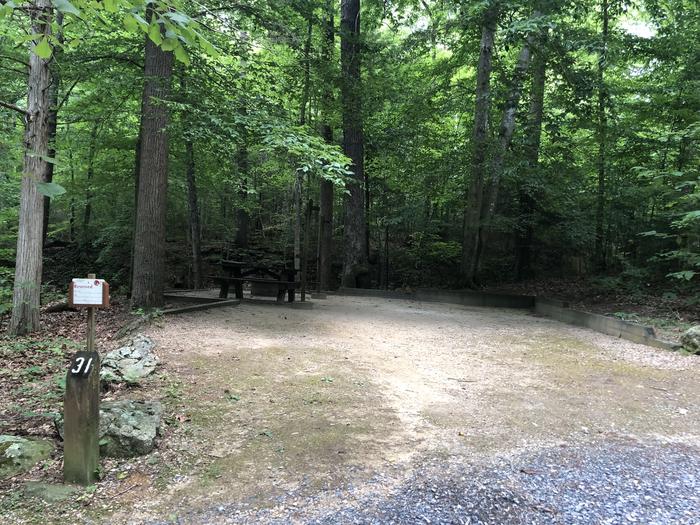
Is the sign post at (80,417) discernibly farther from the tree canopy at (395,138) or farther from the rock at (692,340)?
the rock at (692,340)

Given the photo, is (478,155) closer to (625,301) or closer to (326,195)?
(326,195)

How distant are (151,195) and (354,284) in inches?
300

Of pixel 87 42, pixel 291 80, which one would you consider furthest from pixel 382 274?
Result: pixel 87 42

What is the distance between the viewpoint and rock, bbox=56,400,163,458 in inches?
111

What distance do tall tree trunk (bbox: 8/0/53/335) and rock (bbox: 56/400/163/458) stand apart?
5.01 metres

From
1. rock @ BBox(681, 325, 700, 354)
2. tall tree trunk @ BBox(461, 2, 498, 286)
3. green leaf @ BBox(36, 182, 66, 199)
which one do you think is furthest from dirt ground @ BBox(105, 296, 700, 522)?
tall tree trunk @ BBox(461, 2, 498, 286)

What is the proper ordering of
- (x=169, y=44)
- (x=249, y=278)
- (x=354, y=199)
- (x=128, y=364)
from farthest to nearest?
(x=354, y=199), (x=249, y=278), (x=128, y=364), (x=169, y=44)

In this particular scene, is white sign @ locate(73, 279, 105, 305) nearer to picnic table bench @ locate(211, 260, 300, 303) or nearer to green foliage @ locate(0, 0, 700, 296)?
green foliage @ locate(0, 0, 700, 296)

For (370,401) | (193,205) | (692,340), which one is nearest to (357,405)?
(370,401)

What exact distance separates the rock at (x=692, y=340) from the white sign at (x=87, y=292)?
21.5 ft

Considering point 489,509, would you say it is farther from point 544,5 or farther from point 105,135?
point 105,135

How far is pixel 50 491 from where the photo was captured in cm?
241

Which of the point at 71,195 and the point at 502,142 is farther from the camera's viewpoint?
the point at 71,195

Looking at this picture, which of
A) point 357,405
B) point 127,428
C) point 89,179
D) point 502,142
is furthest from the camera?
point 89,179
